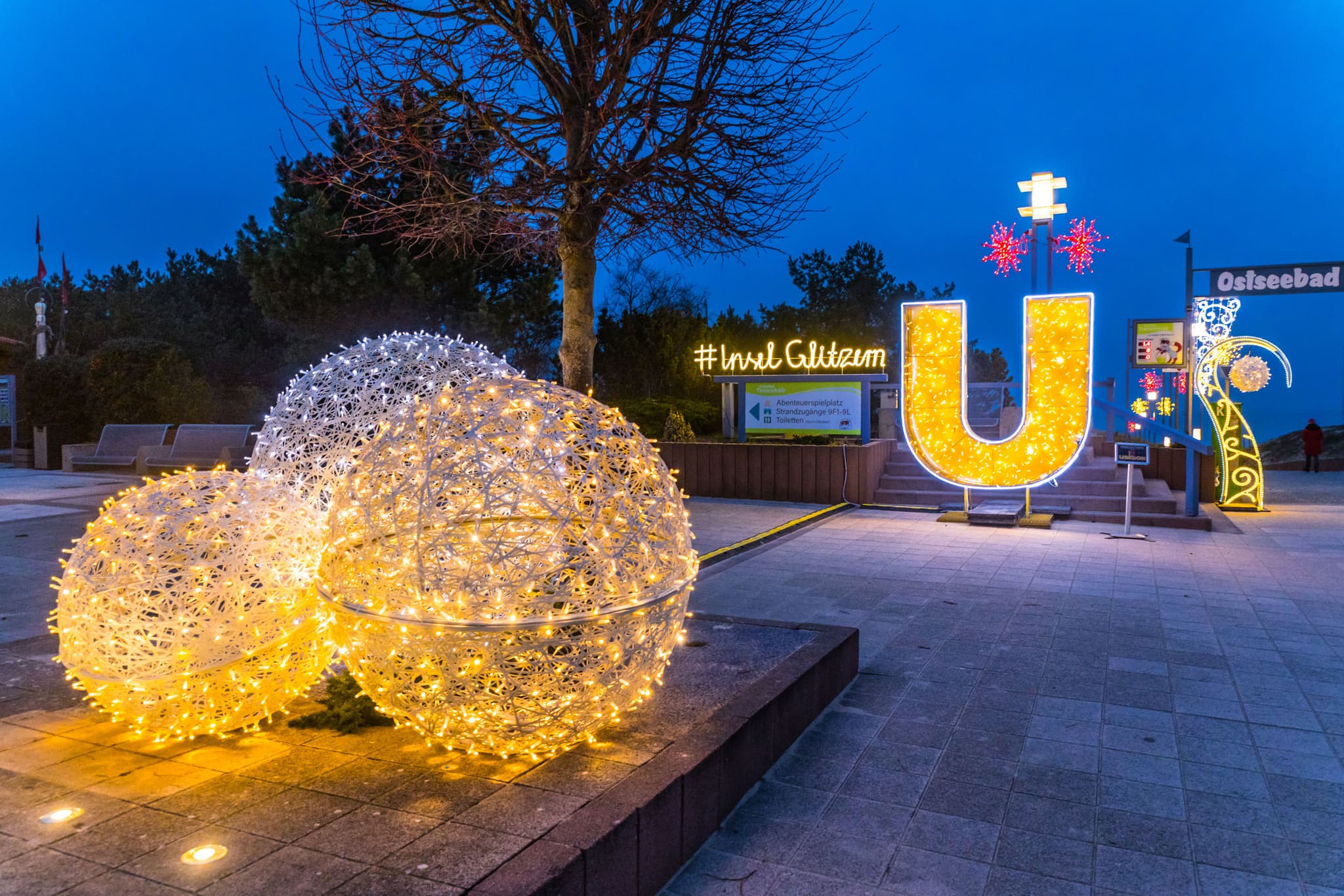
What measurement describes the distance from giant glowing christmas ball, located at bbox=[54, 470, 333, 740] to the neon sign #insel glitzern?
1426 cm

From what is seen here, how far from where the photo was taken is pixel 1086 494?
45.4 ft

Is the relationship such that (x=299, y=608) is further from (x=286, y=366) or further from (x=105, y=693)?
(x=286, y=366)

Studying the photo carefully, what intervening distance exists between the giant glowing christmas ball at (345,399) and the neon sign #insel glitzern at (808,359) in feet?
37.8

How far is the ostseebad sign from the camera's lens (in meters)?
15.5

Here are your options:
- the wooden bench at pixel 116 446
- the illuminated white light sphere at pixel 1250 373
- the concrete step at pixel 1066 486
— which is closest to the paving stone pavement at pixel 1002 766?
the concrete step at pixel 1066 486

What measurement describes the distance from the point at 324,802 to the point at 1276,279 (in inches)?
715

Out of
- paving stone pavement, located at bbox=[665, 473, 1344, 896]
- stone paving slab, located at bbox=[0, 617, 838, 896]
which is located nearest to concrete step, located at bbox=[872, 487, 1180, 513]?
paving stone pavement, located at bbox=[665, 473, 1344, 896]

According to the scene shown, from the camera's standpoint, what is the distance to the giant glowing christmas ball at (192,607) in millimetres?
3477

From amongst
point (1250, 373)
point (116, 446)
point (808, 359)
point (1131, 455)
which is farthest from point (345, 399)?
point (1250, 373)

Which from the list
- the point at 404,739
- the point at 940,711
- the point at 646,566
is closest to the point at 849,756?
the point at 940,711

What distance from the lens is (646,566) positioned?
356 centimetres

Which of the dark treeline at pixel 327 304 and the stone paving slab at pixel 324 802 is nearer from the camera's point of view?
the stone paving slab at pixel 324 802

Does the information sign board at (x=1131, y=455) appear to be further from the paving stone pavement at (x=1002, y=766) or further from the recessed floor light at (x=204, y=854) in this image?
the recessed floor light at (x=204, y=854)

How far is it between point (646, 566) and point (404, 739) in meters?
1.38
